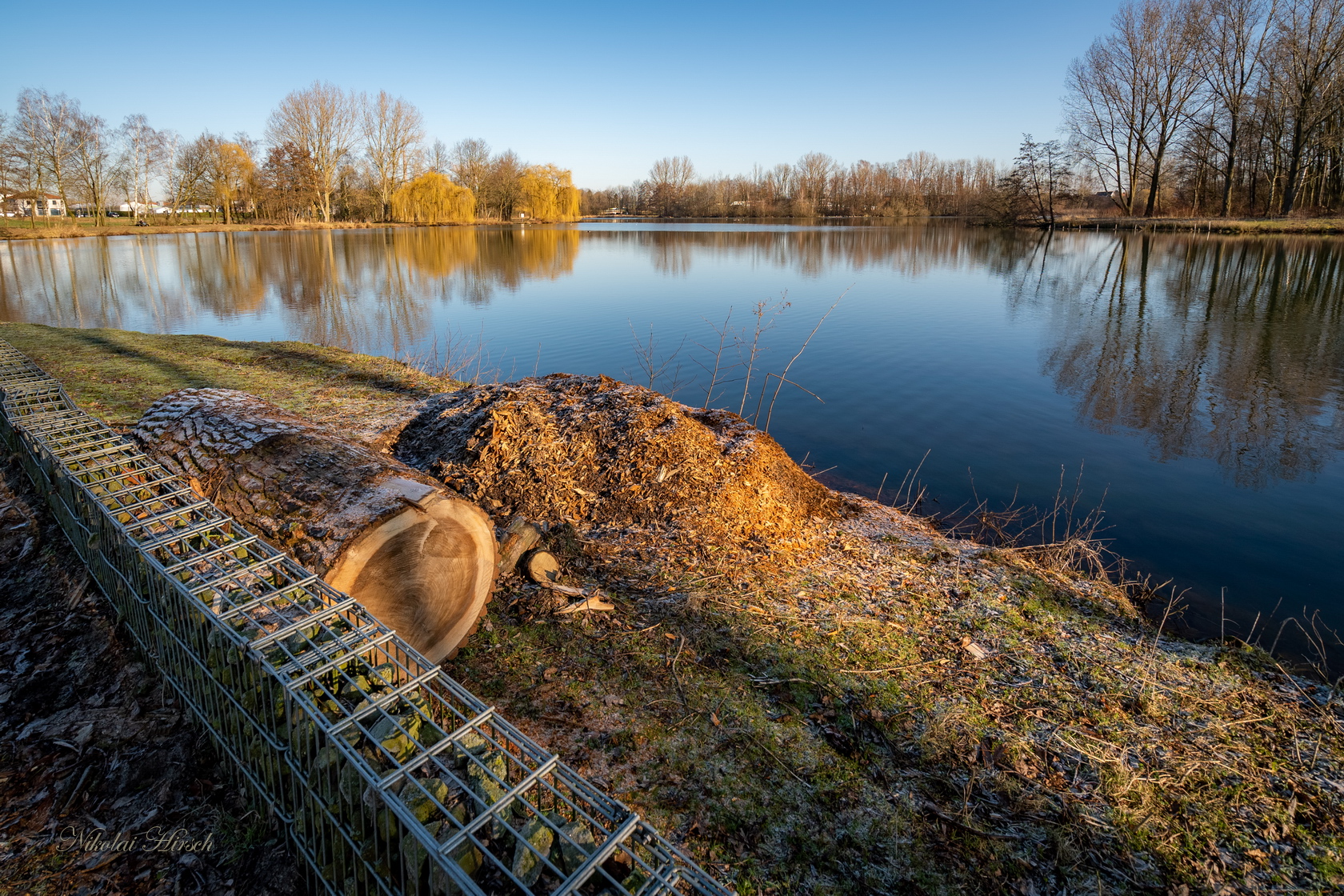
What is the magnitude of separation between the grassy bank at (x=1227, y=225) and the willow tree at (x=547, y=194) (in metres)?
54.5

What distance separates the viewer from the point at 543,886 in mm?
1690

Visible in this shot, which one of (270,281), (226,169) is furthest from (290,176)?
(270,281)

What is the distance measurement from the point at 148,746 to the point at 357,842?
148 centimetres

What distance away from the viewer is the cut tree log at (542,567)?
457 cm

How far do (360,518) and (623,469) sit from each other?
2.56m

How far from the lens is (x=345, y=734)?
1993mm

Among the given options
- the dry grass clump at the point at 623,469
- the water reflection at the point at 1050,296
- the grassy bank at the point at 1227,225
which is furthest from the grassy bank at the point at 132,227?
the grassy bank at the point at 1227,225

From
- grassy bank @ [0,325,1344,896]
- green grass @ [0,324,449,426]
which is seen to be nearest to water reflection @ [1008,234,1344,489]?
grassy bank @ [0,325,1344,896]

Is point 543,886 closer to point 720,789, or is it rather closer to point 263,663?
point 263,663

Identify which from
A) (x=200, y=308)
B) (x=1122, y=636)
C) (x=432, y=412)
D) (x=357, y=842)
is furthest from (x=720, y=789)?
(x=200, y=308)

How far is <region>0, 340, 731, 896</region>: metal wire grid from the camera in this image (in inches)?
66.2

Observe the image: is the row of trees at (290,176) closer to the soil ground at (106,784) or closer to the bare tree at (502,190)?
the bare tree at (502,190)

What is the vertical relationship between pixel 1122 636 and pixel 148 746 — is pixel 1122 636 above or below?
below

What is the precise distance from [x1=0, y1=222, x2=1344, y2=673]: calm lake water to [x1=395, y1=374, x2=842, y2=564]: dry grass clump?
111 inches
